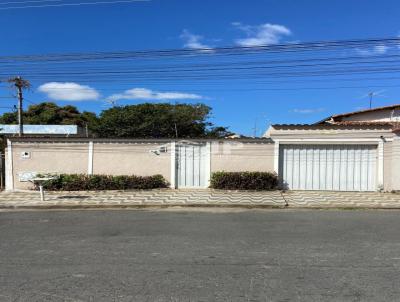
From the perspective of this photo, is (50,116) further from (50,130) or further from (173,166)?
(173,166)

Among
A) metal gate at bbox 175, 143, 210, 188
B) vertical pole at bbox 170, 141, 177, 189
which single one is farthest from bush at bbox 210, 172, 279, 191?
vertical pole at bbox 170, 141, 177, 189

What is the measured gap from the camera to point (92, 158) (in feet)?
58.6

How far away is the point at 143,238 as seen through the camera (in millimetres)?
8305

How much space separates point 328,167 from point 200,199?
224 inches

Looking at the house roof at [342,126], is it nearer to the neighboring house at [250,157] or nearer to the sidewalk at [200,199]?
the neighboring house at [250,157]

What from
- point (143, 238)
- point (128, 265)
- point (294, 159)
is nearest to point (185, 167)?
point (294, 159)

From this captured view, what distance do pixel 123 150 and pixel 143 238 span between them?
9865mm

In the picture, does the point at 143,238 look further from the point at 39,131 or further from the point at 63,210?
the point at 39,131

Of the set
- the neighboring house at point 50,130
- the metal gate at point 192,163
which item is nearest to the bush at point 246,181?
the metal gate at point 192,163

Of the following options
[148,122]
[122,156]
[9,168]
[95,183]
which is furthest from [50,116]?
[95,183]

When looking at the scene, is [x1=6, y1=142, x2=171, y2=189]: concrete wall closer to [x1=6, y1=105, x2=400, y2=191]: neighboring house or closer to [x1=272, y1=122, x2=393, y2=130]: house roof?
[x1=6, y1=105, x2=400, y2=191]: neighboring house

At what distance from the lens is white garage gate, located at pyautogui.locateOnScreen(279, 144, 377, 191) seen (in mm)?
17078

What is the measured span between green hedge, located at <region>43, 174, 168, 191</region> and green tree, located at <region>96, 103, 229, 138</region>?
23148 mm

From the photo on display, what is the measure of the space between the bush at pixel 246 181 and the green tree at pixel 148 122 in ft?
79.0
